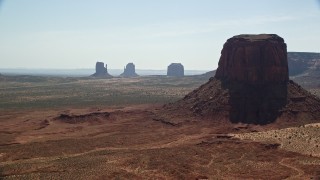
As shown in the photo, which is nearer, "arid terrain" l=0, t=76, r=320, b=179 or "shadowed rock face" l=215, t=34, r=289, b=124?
"arid terrain" l=0, t=76, r=320, b=179

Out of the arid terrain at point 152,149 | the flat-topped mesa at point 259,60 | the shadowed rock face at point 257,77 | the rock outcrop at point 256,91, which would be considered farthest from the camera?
the flat-topped mesa at point 259,60

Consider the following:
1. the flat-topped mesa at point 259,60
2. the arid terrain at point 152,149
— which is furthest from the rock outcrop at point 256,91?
the arid terrain at point 152,149

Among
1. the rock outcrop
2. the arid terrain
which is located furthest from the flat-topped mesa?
the arid terrain

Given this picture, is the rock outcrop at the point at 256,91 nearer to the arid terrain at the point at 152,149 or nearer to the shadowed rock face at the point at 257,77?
the shadowed rock face at the point at 257,77

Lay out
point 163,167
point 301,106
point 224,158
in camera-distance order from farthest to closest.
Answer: point 301,106 < point 224,158 < point 163,167

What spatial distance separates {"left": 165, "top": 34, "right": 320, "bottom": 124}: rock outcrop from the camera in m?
68.4

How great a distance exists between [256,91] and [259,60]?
5.80 metres

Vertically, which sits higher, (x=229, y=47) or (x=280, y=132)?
(x=229, y=47)

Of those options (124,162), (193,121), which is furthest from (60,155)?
(193,121)

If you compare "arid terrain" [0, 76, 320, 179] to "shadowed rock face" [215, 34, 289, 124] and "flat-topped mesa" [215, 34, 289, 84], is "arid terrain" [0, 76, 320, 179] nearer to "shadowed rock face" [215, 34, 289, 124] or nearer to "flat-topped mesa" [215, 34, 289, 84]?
"shadowed rock face" [215, 34, 289, 124]

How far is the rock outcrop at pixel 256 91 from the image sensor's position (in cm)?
6844

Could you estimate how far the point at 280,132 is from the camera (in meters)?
58.3

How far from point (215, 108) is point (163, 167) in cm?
3102

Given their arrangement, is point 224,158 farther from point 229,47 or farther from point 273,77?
point 229,47
